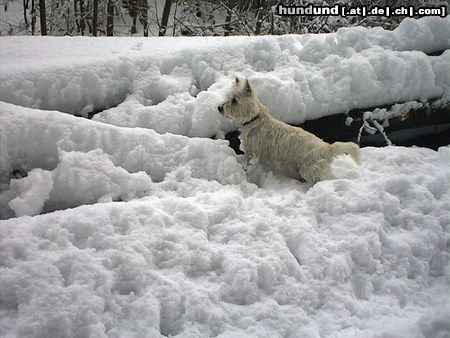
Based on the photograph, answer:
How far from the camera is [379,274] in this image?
10.5ft

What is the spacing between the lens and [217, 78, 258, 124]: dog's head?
171 inches

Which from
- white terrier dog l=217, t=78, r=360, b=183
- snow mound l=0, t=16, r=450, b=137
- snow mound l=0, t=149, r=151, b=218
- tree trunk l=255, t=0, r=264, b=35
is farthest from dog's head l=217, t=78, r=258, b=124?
tree trunk l=255, t=0, r=264, b=35

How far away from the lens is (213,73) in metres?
4.91

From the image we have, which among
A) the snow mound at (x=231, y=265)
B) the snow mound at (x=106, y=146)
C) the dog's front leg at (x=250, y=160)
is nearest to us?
the snow mound at (x=231, y=265)

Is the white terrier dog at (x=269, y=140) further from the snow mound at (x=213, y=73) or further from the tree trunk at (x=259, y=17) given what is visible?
the tree trunk at (x=259, y=17)

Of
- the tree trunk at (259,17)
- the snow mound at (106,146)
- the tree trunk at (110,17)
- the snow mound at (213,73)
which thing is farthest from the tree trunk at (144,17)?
the snow mound at (106,146)

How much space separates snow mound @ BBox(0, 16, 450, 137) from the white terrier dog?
0.27m

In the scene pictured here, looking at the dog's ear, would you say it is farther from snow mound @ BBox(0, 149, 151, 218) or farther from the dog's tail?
snow mound @ BBox(0, 149, 151, 218)

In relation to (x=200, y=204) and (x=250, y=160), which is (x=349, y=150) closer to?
(x=250, y=160)

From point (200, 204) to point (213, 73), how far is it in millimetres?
2082

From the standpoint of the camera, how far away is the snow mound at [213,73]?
13.7ft

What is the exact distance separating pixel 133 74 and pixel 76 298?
2.80 meters

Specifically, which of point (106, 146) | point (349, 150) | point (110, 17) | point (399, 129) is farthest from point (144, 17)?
point (349, 150)

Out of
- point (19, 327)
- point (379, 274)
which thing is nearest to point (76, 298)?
point (19, 327)
